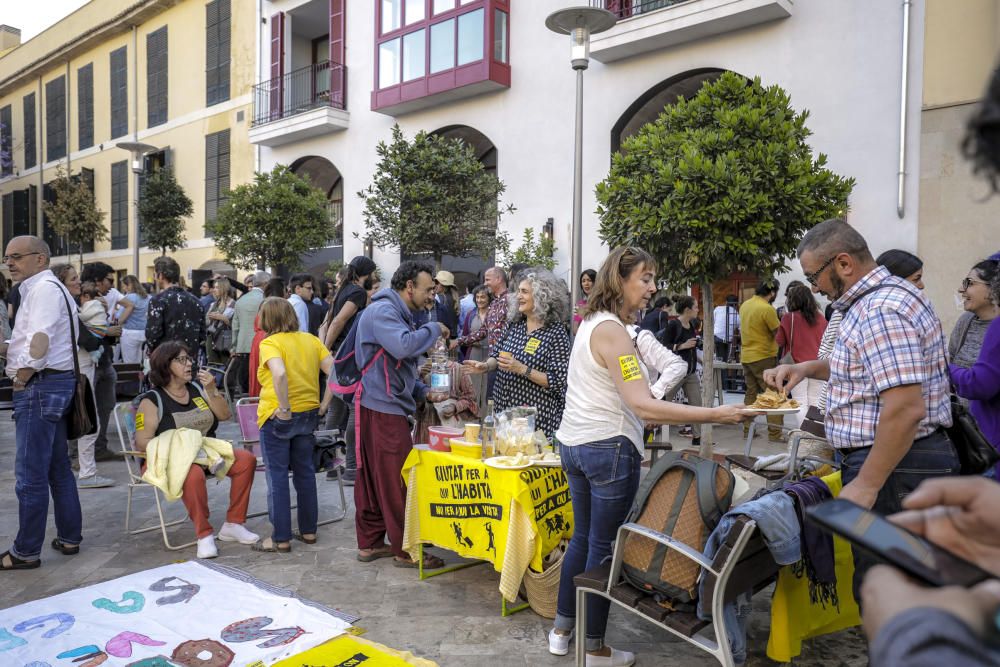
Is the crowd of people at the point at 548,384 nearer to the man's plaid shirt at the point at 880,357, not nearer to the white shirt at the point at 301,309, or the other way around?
the man's plaid shirt at the point at 880,357

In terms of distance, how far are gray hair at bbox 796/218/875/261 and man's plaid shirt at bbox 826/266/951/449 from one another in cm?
11

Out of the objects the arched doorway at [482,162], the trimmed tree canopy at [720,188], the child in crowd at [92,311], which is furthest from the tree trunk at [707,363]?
the arched doorway at [482,162]

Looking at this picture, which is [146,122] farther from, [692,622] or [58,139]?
[692,622]

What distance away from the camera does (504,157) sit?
1491 centimetres

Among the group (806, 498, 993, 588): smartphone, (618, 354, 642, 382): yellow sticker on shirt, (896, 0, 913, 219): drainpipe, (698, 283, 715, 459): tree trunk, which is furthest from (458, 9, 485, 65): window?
(806, 498, 993, 588): smartphone

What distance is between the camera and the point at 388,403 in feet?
14.5

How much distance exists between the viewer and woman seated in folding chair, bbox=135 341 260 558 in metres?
4.62

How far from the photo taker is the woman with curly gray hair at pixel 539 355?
178 inches

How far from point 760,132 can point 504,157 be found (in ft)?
27.8

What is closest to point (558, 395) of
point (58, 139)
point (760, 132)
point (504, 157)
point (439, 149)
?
point (760, 132)

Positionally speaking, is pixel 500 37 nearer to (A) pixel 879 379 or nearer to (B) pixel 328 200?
(B) pixel 328 200

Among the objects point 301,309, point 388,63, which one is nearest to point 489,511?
point 301,309

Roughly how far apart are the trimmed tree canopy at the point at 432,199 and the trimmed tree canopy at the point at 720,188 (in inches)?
224

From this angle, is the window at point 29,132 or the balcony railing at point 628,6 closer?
the balcony railing at point 628,6
